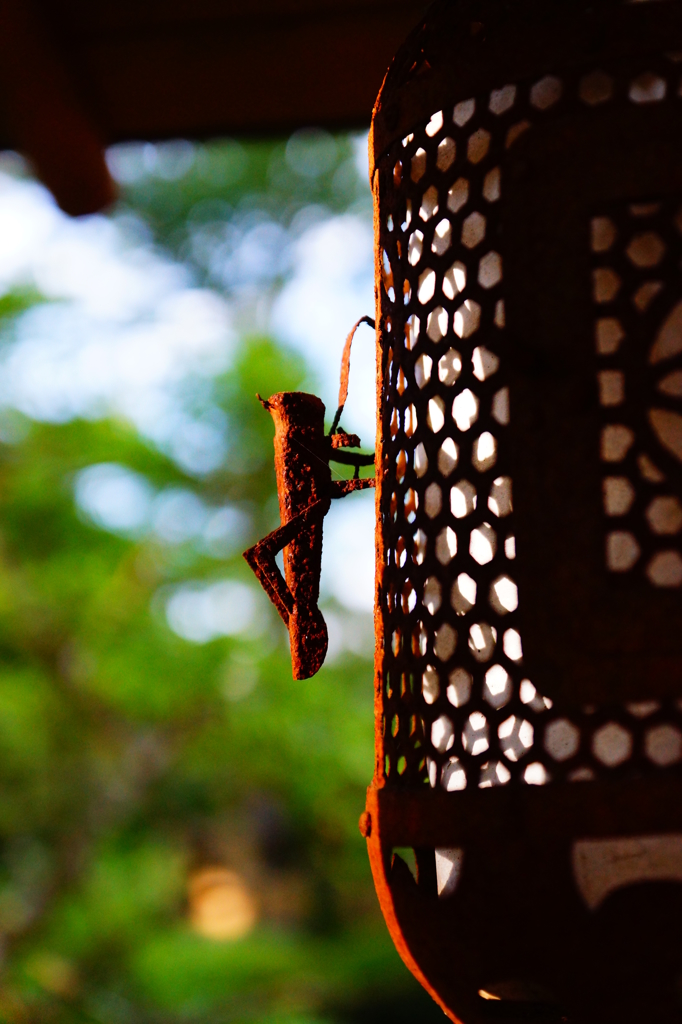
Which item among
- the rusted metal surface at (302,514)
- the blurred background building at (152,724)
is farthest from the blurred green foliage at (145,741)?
the rusted metal surface at (302,514)

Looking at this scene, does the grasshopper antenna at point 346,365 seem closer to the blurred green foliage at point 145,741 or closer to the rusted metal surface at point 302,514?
the rusted metal surface at point 302,514

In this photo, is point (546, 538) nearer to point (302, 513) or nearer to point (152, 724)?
point (302, 513)

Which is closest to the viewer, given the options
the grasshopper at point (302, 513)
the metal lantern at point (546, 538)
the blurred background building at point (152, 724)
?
the metal lantern at point (546, 538)

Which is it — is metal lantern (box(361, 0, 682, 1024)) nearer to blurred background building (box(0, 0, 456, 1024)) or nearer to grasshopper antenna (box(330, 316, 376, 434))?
grasshopper antenna (box(330, 316, 376, 434))

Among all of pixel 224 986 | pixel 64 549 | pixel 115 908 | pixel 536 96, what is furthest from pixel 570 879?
pixel 224 986

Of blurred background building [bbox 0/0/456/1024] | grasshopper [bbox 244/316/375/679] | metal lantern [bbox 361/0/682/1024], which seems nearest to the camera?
metal lantern [bbox 361/0/682/1024]

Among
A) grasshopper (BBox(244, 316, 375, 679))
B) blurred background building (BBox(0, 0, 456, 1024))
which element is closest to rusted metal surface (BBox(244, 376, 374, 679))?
grasshopper (BBox(244, 316, 375, 679))

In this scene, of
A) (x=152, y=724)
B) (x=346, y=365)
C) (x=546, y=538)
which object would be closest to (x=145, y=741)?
(x=152, y=724)
